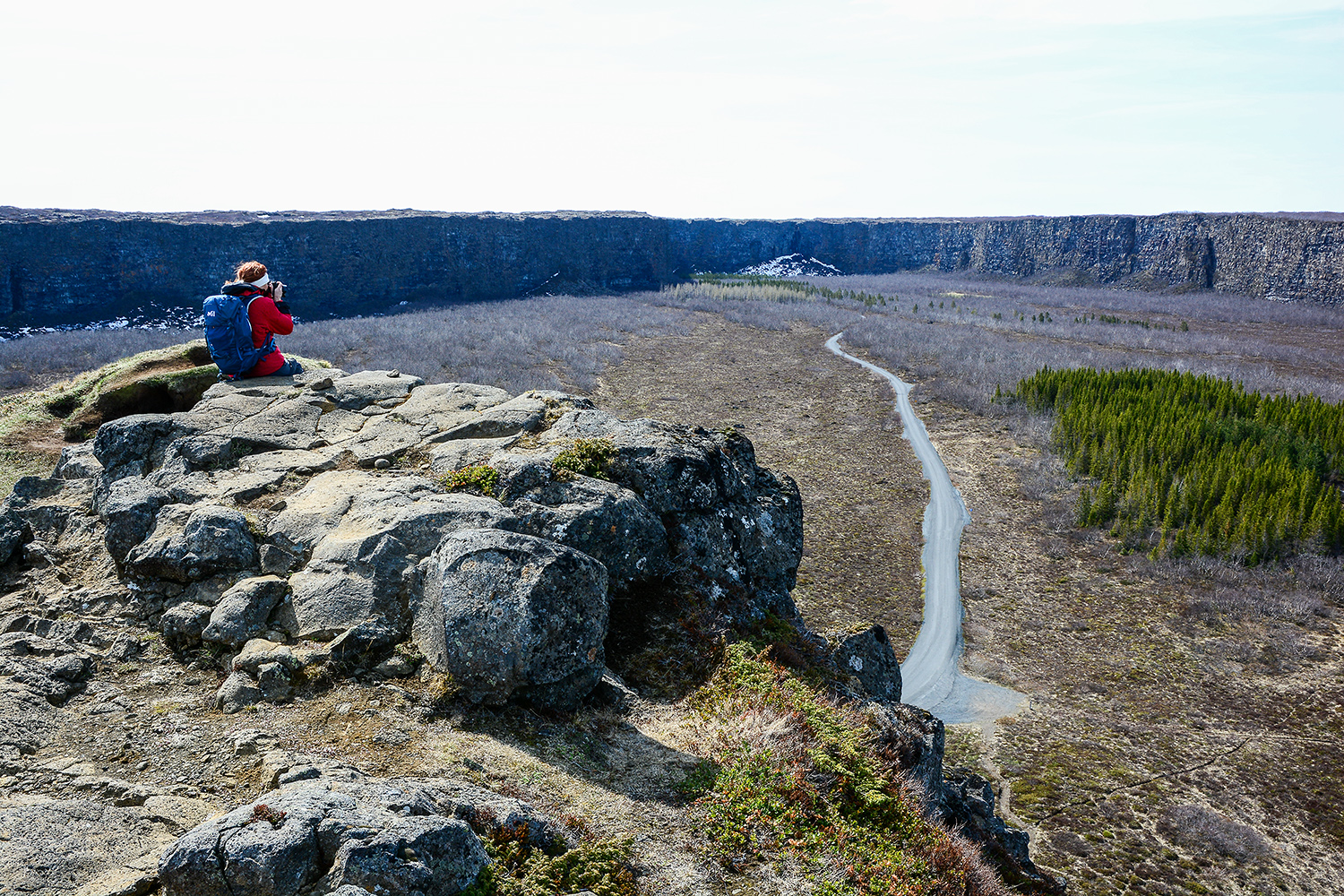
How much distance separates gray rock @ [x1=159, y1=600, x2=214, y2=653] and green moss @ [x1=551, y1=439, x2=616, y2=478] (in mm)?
3026

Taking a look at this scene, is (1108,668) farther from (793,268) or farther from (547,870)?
(793,268)

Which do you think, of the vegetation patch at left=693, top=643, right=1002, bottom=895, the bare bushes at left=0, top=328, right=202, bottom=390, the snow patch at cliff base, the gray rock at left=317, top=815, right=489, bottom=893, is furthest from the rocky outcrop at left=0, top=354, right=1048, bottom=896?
the snow patch at cliff base

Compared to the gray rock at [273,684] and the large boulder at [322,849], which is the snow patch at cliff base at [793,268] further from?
the large boulder at [322,849]

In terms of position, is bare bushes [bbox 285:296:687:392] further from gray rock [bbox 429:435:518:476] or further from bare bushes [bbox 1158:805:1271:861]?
bare bushes [bbox 1158:805:1271:861]

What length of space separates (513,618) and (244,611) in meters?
2.20

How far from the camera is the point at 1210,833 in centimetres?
850

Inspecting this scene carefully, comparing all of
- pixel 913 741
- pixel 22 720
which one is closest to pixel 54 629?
pixel 22 720

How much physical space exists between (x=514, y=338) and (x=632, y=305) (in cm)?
2018

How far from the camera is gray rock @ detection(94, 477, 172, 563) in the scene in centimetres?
655

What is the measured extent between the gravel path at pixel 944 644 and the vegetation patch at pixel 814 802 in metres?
5.79

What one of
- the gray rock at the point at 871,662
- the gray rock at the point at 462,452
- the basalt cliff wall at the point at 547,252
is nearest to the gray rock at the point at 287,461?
the gray rock at the point at 462,452

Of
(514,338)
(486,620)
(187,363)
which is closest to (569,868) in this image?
(486,620)

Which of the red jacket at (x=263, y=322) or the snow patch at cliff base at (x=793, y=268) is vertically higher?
the snow patch at cliff base at (x=793, y=268)

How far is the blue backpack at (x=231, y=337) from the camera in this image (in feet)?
29.6
